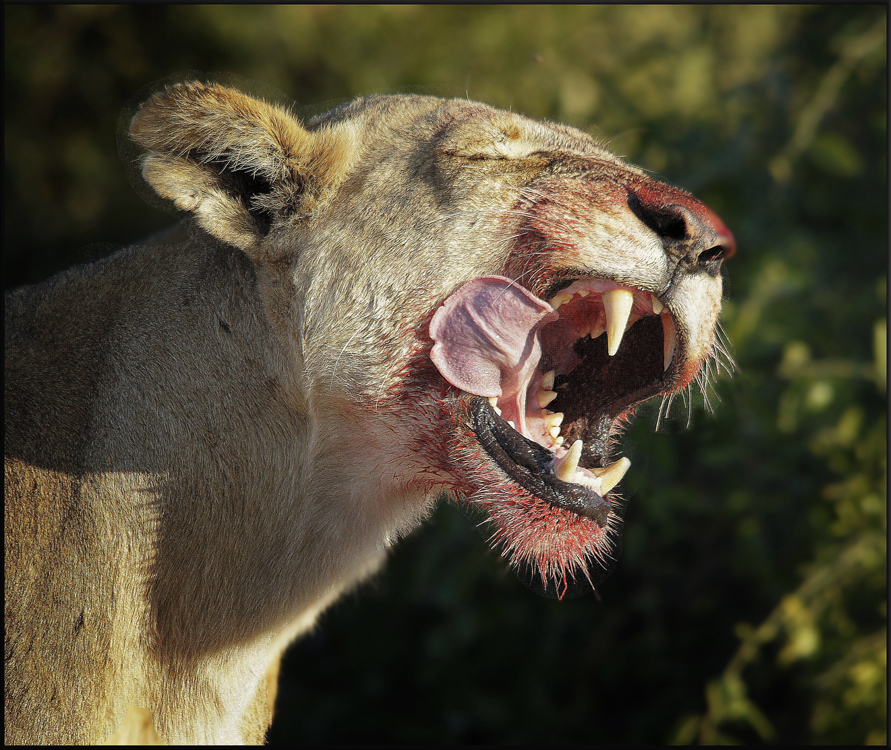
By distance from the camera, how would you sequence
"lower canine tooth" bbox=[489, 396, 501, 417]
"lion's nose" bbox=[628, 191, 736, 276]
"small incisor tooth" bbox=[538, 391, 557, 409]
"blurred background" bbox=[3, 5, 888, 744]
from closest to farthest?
"lion's nose" bbox=[628, 191, 736, 276] < "lower canine tooth" bbox=[489, 396, 501, 417] < "small incisor tooth" bbox=[538, 391, 557, 409] < "blurred background" bbox=[3, 5, 888, 744]

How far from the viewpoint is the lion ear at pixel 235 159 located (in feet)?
5.91

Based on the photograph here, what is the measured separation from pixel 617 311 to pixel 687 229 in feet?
0.78

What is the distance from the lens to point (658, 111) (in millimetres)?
3957

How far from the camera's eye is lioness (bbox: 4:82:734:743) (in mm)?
1830

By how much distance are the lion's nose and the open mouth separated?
0.41 ft

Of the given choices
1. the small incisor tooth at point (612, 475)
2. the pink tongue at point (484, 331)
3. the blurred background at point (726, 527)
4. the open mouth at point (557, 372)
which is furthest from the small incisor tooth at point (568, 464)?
the blurred background at point (726, 527)

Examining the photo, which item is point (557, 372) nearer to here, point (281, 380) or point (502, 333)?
point (502, 333)

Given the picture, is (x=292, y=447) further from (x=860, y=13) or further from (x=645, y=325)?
(x=860, y=13)

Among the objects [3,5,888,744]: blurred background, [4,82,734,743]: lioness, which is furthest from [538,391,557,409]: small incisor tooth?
[3,5,888,744]: blurred background

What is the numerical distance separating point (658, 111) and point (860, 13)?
0.98 m

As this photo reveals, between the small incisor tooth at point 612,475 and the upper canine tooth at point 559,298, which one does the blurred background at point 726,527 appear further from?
the upper canine tooth at point 559,298

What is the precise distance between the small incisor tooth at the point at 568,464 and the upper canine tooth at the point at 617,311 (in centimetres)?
25

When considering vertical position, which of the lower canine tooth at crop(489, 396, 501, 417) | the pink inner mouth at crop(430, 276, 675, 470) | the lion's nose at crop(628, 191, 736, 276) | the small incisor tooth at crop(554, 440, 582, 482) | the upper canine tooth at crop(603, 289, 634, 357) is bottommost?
the small incisor tooth at crop(554, 440, 582, 482)

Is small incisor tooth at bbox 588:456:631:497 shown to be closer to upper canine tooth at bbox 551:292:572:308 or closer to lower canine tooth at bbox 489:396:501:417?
lower canine tooth at bbox 489:396:501:417
